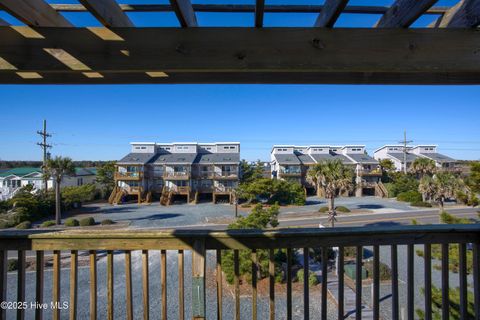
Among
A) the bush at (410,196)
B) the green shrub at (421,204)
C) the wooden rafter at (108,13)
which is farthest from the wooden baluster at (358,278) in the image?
the bush at (410,196)

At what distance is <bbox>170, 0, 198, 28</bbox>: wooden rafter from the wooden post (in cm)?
133

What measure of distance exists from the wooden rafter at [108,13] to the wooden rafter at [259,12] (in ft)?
2.64

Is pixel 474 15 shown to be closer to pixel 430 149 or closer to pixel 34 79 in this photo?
pixel 34 79

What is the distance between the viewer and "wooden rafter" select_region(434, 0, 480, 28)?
4.71 ft

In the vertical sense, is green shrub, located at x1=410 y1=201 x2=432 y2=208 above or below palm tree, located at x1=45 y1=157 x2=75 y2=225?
below

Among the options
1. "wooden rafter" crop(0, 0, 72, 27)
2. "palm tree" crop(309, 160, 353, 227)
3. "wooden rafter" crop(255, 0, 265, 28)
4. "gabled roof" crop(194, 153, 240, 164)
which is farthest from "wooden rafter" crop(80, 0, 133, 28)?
"gabled roof" crop(194, 153, 240, 164)

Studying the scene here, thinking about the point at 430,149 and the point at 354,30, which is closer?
the point at 354,30

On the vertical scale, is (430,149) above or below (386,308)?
above

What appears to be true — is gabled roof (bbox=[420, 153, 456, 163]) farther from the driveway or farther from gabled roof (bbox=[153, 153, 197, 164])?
gabled roof (bbox=[153, 153, 197, 164])

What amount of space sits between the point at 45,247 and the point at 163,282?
30.7 inches

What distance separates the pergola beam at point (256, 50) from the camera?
148 centimetres

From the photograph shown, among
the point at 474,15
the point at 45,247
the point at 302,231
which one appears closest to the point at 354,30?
the point at 474,15

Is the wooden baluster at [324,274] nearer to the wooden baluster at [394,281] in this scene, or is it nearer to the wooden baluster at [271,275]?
the wooden baluster at [271,275]

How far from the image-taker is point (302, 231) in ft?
5.53
